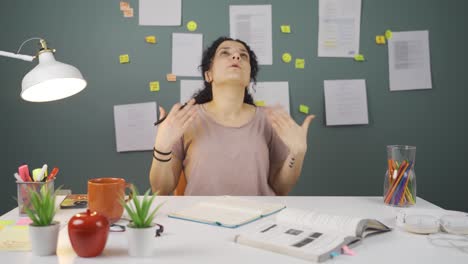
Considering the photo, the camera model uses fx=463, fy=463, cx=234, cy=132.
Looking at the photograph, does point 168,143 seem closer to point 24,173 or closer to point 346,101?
point 24,173

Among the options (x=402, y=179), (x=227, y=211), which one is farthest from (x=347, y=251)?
(x=402, y=179)

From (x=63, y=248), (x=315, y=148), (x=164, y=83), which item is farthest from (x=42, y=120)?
(x=63, y=248)

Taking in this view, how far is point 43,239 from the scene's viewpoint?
988 millimetres

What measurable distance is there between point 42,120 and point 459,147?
2.47 meters

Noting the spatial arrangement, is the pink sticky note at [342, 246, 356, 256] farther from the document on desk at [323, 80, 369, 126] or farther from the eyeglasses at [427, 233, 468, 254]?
the document on desk at [323, 80, 369, 126]

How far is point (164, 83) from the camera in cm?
269

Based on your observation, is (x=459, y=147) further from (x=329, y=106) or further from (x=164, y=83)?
(x=164, y=83)

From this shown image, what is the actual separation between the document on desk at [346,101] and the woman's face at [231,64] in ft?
2.84

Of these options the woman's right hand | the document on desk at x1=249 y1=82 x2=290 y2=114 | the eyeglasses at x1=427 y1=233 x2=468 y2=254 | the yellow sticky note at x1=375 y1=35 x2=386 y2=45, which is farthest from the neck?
the yellow sticky note at x1=375 y1=35 x2=386 y2=45

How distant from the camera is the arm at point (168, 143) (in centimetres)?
174

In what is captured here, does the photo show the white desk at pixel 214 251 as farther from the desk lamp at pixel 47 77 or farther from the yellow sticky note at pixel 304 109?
the yellow sticky note at pixel 304 109

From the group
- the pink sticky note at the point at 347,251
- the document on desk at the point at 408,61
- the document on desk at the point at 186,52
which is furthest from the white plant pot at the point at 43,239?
the document on desk at the point at 408,61

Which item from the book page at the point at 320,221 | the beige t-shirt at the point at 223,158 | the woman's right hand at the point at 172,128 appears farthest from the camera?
the beige t-shirt at the point at 223,158

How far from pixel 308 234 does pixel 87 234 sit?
50cm
